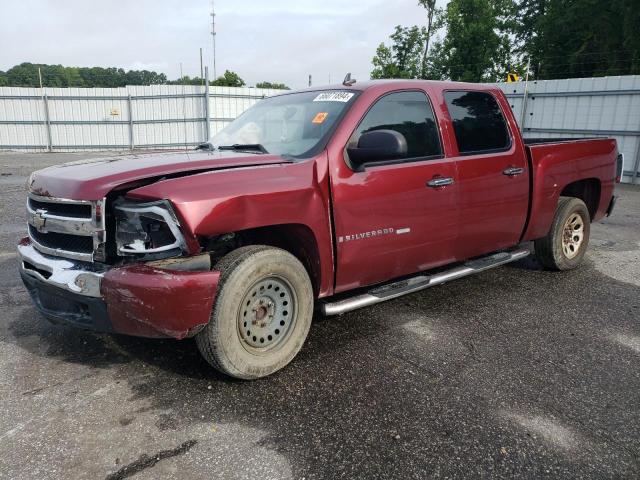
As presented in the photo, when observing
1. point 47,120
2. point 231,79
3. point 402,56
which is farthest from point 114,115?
point 231,79

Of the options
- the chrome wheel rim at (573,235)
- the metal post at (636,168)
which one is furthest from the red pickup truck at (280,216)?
the metal post at (636,168)

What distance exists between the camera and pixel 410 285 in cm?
383

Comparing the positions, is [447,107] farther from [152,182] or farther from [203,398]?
[203,398]

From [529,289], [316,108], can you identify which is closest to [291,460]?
[316,108]

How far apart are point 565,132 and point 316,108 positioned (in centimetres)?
1276

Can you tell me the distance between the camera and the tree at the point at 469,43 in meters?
30.4

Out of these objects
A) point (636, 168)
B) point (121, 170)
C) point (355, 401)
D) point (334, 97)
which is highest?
point (334, 97)

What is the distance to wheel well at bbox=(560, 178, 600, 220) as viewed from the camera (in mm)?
5598

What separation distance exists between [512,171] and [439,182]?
3.33 ft

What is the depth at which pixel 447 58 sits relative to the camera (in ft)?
102

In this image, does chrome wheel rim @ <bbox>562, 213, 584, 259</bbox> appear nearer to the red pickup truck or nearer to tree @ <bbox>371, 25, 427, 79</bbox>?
the red pickup truck

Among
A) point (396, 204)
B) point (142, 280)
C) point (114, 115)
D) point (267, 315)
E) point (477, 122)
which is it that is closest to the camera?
point (142, 280)

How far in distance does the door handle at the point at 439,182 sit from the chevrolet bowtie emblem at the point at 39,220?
263 cm

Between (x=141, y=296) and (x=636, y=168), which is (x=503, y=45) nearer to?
(x=636, y=168)
